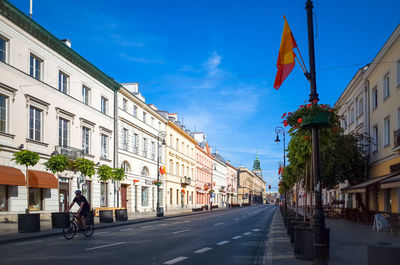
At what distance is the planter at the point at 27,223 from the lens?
17.4 meters

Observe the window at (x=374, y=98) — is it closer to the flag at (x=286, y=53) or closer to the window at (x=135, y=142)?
the flag at (x=286, y=53)

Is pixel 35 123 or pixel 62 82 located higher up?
pixel 62 82

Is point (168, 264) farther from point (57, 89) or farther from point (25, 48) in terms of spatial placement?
point (57, 89)

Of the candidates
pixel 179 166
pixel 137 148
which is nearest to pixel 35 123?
pixel 137 148

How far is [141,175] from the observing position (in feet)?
152

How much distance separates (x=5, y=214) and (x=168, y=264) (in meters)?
16.6

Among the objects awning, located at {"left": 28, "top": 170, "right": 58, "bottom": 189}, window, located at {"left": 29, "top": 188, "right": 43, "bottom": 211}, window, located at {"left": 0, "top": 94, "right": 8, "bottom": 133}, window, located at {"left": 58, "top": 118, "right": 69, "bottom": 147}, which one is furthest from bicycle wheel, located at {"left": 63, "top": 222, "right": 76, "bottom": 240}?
window, located at {"left": 58, "top": 118, "right": 69, "bottom": 147}

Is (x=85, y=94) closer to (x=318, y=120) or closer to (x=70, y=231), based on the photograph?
(x=70, y=231)

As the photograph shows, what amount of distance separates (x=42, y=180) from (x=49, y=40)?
942 centimetres

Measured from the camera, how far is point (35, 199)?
1044 inches

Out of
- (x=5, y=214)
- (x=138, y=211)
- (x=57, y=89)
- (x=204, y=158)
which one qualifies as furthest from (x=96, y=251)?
(x=204, y=158)

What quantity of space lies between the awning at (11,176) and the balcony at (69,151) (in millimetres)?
4973

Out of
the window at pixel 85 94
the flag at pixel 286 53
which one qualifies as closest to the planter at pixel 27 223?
the flag at pixel 286 53

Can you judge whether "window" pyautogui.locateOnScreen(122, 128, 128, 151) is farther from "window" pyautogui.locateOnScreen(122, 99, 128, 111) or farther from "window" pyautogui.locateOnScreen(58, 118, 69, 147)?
"window" pyautogui.locateOnScreen(58, 118, 69, 147)
